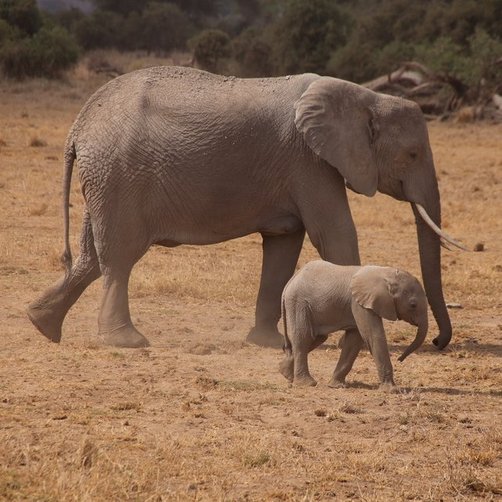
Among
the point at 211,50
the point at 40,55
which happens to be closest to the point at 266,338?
the point at 40,55

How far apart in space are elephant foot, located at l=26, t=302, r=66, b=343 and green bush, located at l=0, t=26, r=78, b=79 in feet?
78.4

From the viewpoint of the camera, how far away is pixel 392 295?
7227 millimetres

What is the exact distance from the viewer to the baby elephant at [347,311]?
23.8 feet

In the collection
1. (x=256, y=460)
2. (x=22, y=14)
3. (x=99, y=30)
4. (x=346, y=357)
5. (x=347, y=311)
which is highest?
(x=256, y=460)

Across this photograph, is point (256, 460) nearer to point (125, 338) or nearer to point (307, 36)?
point (125, 338)

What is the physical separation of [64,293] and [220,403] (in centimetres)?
269

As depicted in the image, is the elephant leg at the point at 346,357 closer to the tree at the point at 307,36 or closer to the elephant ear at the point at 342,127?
the elephant ear at the point at 342,127

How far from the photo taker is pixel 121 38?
173ft

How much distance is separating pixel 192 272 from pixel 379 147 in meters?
2.89

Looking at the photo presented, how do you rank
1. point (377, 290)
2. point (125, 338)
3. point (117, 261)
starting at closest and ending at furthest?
point (377, 290), point (125, 338), point (117, 261)

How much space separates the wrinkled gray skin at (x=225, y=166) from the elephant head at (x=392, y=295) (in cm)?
174

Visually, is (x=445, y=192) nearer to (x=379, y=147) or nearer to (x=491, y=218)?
(x=491, y=218)

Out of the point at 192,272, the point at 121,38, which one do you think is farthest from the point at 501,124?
the point at 121,38

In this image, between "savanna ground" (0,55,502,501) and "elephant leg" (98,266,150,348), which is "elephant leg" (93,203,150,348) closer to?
"elephant leg" (98,266,150,348)
